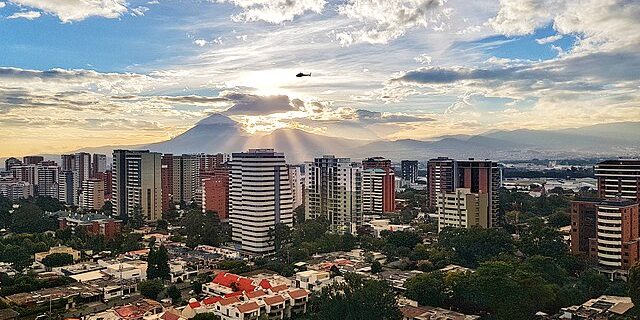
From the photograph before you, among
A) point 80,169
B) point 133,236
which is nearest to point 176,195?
point 80,169

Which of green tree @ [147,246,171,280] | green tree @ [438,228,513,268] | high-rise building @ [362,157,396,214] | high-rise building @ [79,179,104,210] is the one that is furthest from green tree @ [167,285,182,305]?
high-rise building @ [79,179,104,210]

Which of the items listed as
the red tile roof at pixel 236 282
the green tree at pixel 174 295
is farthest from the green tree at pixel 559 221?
the green tree at pixel 174 295

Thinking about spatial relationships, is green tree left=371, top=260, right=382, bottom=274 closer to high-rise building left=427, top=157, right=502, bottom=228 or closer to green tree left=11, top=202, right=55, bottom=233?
high-rise building left=427, top=157, right=502, bottom=228

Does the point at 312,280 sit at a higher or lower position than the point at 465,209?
lower

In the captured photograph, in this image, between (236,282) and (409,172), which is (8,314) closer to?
(236,282)

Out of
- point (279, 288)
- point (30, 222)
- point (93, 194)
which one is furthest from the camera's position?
point (93, 194)

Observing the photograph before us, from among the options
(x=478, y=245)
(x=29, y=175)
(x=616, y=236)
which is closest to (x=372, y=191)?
(x=478, y=245)
